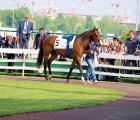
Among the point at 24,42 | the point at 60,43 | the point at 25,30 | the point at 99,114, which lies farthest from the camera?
the point at 24,42

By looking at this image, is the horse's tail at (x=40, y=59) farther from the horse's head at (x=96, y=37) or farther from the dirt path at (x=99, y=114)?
the dirt path at (x=99, y=114)

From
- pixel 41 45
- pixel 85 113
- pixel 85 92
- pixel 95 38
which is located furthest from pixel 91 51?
pixel 85 113

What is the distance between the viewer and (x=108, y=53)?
92.6 ft

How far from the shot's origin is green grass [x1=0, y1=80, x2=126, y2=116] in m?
15.7

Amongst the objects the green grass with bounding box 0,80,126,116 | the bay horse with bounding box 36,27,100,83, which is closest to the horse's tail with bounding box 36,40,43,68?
Answer: the bay horse with bounding box 36,27,100,83

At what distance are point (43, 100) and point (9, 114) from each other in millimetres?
3375

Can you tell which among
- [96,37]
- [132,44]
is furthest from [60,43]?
[132,44]

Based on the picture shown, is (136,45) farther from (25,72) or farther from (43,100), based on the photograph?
(43,100)

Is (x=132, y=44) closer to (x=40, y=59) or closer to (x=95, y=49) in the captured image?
(x=95, y=49)

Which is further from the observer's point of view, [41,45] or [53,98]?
[41,45]

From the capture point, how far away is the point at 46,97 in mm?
18438

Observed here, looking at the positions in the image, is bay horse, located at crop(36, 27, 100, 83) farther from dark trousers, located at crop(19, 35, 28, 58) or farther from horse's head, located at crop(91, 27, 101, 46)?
dark trousers, located at crop(19, 35, 28, 58)

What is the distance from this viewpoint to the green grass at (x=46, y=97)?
15.7m

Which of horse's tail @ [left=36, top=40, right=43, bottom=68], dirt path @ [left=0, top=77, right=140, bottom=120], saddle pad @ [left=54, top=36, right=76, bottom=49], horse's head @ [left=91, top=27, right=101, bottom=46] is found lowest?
horse's tail @ [left=36, top=40, right=43, bottom=68]
